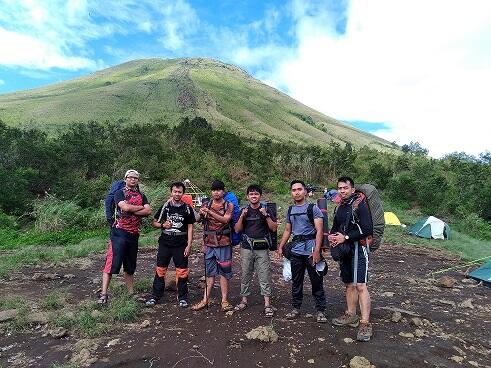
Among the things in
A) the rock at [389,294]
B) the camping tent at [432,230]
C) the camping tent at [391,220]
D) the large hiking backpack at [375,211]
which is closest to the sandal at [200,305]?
the large hiking backpack at [375,211]

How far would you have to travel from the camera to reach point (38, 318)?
4.91 meters

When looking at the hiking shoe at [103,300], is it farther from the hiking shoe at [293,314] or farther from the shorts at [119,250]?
the hiking shoe at [293,314]

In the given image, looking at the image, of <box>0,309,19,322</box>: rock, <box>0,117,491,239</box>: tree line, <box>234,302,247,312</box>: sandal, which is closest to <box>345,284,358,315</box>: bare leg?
<box>234,302,247,312</box>: sandal

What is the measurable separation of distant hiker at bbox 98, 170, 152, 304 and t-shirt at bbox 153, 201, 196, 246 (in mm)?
265

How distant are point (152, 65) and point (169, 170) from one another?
115276mm

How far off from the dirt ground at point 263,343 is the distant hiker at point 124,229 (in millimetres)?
761

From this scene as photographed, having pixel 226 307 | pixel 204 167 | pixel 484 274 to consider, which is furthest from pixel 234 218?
pixel 204 167

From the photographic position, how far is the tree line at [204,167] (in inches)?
573

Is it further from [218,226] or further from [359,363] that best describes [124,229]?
[359,363]

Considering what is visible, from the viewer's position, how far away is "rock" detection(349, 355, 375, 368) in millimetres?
3753

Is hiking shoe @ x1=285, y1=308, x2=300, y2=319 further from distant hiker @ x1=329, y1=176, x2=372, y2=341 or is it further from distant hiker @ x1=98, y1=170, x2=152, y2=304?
distant hiker @ x1=98, y1=170, x2=152, y2=304

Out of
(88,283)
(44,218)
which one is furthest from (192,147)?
(88,283)

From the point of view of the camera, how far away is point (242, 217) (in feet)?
16.8

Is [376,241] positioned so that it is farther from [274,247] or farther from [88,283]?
[88,283]
